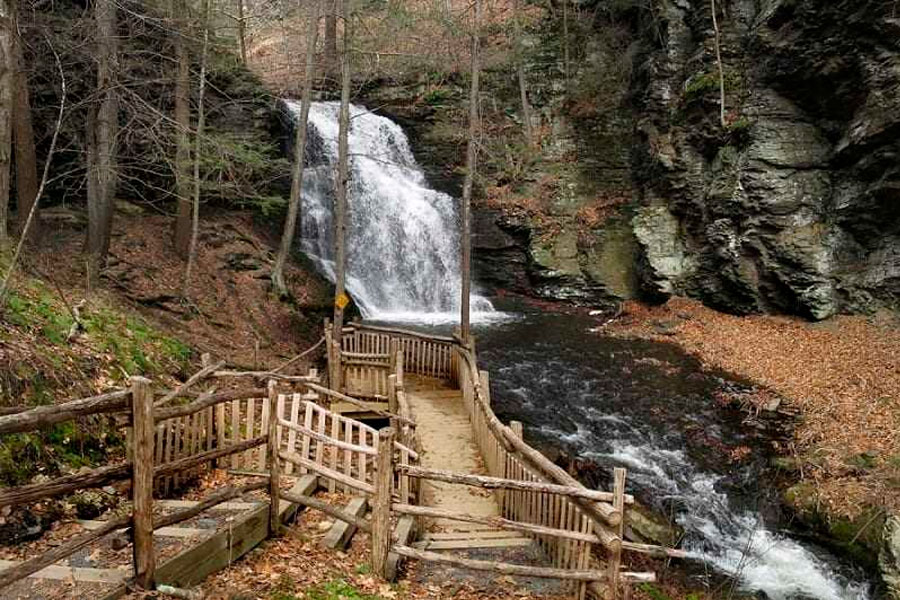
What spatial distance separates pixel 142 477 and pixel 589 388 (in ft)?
40.5

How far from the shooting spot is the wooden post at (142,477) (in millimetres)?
4086

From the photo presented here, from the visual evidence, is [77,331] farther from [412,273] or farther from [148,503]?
[412,273]

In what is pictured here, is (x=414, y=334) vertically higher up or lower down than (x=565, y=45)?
lower down

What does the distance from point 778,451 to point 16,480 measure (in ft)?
39.2

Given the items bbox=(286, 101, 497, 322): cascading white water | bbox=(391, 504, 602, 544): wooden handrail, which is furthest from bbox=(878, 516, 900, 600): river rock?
bbox=(286, 101, 497, 322): cascading white water

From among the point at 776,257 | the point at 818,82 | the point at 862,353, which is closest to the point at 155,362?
the point at 862,353

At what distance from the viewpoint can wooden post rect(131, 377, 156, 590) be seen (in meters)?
4.09

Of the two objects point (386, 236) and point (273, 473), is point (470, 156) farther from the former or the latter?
point (273, 473)

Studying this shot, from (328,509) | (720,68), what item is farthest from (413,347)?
(720,68)

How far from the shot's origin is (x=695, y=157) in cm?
2250

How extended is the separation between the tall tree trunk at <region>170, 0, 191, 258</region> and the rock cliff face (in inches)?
665

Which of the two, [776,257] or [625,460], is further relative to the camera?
[776,257]

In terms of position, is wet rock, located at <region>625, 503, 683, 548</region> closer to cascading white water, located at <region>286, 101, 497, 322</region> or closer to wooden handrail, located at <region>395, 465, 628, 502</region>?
wooden handrail, located at <region>395, 465, 628, 502</region>

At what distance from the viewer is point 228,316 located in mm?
15898
